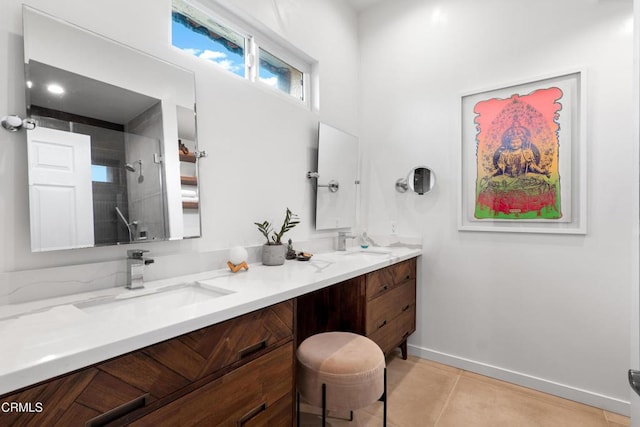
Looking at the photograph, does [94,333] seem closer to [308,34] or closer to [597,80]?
[308,34]

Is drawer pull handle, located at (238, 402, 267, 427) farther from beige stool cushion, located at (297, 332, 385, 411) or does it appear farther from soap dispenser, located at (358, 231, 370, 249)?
soap dispenser, located at (358, 231, 370, 249)

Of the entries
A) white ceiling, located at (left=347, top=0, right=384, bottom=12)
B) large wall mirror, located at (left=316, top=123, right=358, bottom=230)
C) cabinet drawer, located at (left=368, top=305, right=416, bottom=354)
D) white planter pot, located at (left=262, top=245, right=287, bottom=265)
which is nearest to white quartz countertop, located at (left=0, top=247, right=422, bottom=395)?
white planter pot, located at (left=262, top=245, right=287, bottom=265)

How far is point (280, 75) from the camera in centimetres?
229

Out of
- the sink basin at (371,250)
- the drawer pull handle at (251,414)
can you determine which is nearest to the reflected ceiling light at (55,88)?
the drawer pull handle at (251,414)

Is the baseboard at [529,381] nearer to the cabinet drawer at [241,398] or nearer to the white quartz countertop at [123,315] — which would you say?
the white quartz countertop at [123,315]

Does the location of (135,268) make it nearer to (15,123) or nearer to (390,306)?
(15,123)

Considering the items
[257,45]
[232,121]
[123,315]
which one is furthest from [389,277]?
[257,45]

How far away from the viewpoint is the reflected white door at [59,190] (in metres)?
1.08

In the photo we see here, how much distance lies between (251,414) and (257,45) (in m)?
2.05

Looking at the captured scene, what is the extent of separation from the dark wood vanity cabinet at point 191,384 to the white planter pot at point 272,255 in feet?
1.88

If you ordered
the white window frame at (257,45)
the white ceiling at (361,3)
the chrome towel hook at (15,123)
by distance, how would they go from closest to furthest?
the chrome towel hook at (15,123)
the white window frame at (257,45)
the white ceiling at (361,3)

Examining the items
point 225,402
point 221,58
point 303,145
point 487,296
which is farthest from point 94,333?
point 487,296

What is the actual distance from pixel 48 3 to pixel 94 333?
122 centimetres

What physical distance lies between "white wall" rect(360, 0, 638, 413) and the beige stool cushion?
1289 mm
